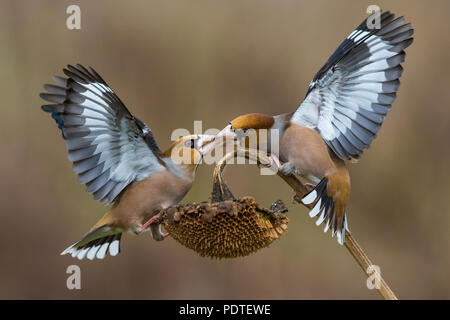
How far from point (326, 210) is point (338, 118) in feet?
1.75

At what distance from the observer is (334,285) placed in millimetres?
5859

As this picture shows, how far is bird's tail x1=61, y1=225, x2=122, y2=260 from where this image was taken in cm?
339

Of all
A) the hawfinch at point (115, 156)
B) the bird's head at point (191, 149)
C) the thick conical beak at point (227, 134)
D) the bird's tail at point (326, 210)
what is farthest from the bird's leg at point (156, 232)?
the bird's tail at point (326, 210)

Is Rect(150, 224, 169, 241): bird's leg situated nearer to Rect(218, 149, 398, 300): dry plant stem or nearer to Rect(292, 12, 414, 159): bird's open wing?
Rect(218, 149, 398, 300): dry plant stem

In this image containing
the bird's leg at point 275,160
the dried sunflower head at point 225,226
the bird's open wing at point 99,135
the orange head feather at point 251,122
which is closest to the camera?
the dried sunflower head at point 225,226

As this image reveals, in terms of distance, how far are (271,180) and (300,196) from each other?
2393 mm

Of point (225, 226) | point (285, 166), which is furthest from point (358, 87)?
point (225, 226)

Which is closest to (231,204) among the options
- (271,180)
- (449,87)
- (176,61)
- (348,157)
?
(348,157)

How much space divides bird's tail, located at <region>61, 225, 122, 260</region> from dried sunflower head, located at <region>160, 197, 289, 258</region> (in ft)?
2.47

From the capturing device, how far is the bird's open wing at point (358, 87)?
3191mm

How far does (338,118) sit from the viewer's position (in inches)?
134

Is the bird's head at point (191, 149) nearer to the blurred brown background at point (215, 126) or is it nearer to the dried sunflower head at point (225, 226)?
the dried sunflower head at point (225, 226)

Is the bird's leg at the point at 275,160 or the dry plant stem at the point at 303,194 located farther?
the bird's leg at the point at 275,160

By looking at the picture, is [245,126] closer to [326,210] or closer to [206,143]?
[206,143]
